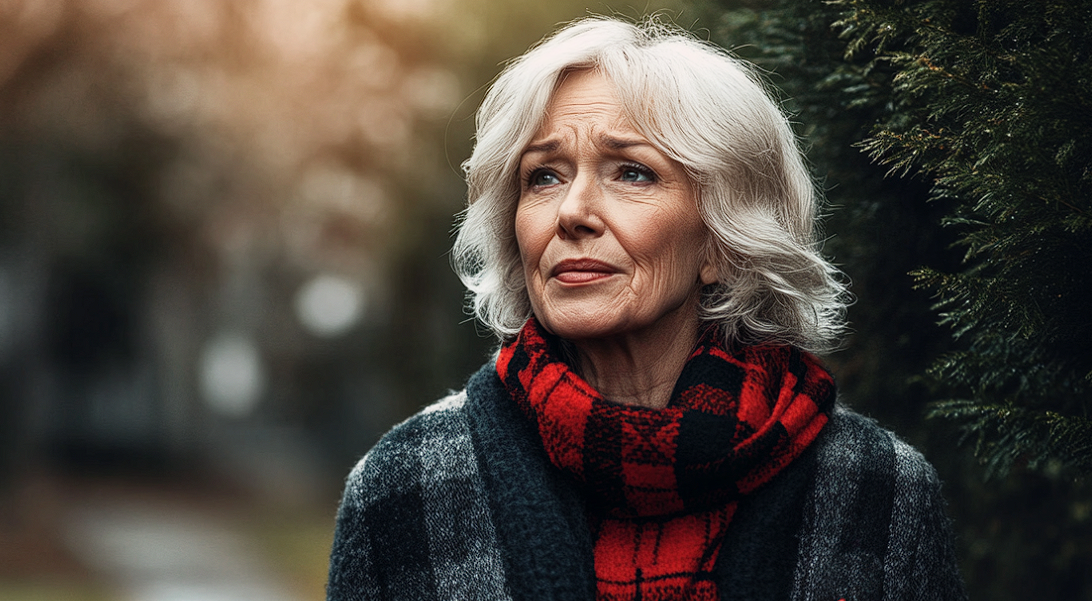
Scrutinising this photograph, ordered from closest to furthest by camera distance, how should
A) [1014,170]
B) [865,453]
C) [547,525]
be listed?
[1014,170] → [547,525] → [865,453]

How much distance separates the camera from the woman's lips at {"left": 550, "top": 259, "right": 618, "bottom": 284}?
248cm

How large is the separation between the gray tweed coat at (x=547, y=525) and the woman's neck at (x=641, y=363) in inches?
10.4

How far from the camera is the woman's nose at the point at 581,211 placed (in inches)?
97.2

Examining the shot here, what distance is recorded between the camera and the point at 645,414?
7.91ft

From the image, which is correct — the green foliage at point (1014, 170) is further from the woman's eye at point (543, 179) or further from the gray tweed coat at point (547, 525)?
the woman's eye at point (543, 179)

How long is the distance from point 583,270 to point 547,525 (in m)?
0.59

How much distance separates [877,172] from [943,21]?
70 cm

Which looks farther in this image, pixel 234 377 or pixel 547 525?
pixel 234 377

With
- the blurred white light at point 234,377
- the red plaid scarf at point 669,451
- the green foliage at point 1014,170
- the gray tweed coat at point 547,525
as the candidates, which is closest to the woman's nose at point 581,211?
the red plaid scarf at point 669,451

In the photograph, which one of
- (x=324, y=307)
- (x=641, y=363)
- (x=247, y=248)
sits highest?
(x=324, y=307)

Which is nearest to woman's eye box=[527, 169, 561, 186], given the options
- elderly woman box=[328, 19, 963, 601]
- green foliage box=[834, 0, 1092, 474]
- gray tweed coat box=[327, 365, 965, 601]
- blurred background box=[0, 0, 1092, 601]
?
elderly woman box=[328, 19, 963, 601]

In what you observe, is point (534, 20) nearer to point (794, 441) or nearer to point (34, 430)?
point (794, 441)

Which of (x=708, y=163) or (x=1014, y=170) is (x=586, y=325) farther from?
(x=1014, y=170)

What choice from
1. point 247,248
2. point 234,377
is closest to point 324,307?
point 234,377
